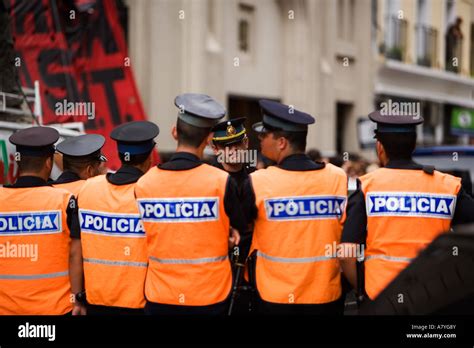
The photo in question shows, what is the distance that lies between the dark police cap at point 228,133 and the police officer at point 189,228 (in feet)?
3.79

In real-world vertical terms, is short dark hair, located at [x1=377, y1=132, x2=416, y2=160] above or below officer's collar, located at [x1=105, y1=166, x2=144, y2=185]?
above

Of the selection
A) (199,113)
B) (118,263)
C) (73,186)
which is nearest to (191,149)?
(199,113)

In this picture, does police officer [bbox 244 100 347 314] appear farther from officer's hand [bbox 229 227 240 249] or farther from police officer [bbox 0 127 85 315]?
police officer [bbox 0 127 85 315]

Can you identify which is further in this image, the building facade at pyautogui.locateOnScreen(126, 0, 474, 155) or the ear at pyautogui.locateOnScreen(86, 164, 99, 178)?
the building facade at pyautogui.locateOnScreen(126, 0, 474, 155)

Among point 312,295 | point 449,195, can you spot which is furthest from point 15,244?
point 449,195

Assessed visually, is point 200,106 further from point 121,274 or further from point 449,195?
point 449,195

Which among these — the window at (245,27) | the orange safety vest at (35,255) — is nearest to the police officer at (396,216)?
the orange safety vest at (35,255)

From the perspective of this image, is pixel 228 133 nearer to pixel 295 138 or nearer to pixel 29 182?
pixel 295 138

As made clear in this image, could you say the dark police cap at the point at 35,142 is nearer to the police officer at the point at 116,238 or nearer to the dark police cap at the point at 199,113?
the police officer at the point at 116,238

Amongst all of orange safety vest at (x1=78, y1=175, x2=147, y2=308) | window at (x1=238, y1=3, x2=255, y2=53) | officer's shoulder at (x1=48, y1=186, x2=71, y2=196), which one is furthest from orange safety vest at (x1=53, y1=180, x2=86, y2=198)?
window at (x1=238, y1=3, x2=255, y2=53)

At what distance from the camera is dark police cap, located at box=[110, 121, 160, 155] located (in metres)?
4.60

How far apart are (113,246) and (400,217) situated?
1.61 meters

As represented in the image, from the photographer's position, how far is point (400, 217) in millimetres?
4168

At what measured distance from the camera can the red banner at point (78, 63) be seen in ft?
34.3
